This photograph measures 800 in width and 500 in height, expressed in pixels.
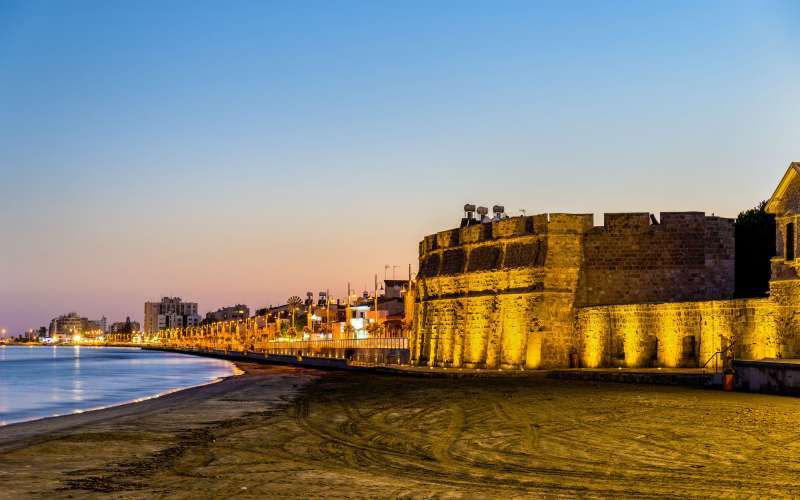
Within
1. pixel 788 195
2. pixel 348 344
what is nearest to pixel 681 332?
pixel 788 195

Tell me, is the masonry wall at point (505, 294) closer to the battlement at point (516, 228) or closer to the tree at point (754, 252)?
the battlement at point (516, 228)

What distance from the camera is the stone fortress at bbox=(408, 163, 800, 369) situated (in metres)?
27.7

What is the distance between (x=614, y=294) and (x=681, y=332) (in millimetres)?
6172

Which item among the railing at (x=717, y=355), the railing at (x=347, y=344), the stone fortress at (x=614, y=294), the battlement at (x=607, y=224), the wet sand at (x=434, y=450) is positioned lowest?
the railing at (x=347, y=344)

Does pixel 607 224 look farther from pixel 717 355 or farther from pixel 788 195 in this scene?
pixel 788 195

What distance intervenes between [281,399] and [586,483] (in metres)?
17.4

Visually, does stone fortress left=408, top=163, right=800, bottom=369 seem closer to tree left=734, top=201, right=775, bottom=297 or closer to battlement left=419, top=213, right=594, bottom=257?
battlement left=419, top=213, right=594, bottom=257

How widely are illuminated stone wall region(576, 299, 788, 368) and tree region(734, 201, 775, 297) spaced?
45.3ft

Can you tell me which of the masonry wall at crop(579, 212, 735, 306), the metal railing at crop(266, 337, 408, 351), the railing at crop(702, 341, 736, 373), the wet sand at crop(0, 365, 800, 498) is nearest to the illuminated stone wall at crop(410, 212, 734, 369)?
the masonry wall at crop(579, 212, 735, 306)

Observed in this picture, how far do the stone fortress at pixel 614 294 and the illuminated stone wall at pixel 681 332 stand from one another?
0.04 m

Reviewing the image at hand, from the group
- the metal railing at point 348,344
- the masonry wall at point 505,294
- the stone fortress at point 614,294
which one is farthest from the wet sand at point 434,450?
the metal railing at point 348,344

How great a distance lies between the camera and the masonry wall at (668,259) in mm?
35812

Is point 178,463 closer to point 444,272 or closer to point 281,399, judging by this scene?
point 281,399

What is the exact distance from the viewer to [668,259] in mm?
36125
